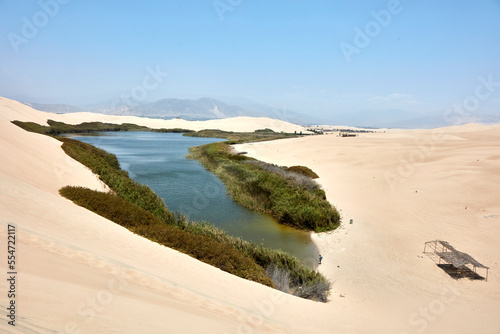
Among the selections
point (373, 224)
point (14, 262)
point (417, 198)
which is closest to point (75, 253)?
point (14, 262)

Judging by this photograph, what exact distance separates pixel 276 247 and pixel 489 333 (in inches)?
301

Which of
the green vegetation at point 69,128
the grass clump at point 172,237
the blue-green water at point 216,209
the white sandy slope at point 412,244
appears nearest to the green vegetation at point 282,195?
the blue-green water at point 216,209

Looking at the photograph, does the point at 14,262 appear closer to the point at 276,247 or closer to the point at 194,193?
the point at 276,247

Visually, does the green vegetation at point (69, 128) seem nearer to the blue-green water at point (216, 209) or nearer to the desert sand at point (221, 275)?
the blue-green water at point (216, 209)

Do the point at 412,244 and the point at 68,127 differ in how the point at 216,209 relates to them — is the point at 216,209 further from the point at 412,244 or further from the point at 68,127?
A: the point at 68,127

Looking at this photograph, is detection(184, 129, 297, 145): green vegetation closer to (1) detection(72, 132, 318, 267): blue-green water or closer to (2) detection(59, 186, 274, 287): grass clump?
(1) detection(72, 132, 318, 267): blue-green water

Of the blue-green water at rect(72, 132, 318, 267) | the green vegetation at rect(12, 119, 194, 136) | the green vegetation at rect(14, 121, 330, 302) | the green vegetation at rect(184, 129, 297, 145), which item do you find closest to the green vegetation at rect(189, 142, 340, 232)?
the blue-green water at rect(72, 132, 318, 267)

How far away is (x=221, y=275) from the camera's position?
7.39 meters

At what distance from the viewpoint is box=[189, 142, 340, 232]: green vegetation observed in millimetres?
14998

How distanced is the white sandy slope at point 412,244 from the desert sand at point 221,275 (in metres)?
0.05

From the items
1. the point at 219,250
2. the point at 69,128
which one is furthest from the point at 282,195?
the point at 69,128

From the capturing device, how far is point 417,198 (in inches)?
665

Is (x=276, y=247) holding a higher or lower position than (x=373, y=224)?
lower

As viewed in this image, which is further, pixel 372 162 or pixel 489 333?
pixel 372 162
